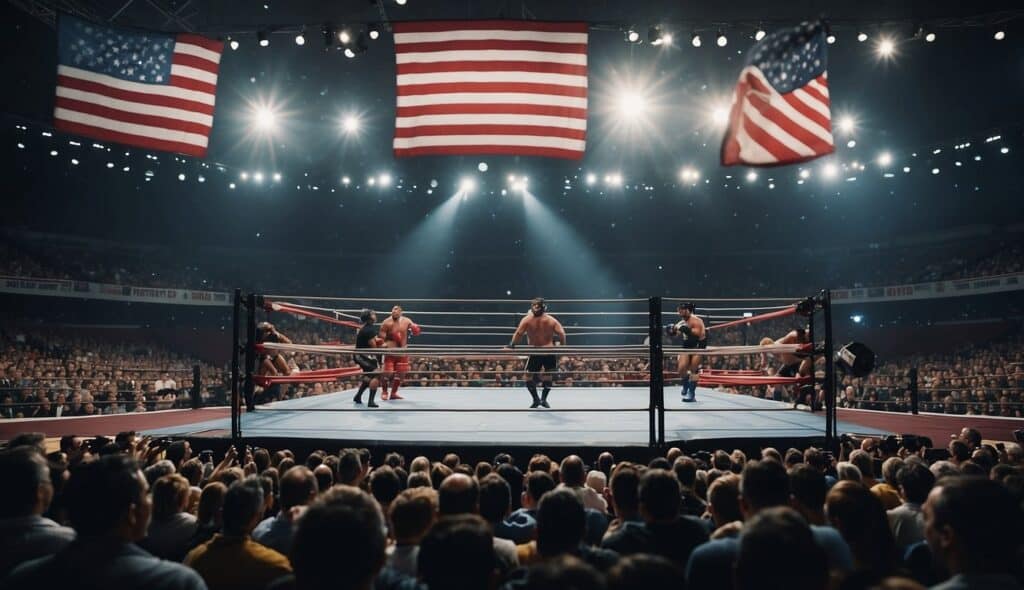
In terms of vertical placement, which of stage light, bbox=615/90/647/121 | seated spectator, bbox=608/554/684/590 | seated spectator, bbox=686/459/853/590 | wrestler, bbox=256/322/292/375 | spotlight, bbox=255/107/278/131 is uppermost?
spotlight, bbox=255/107/278/131

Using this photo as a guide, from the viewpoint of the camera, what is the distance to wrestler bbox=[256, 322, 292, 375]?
595 cm

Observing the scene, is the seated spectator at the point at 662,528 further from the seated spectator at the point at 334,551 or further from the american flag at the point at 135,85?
the american flag at the point at 135,85

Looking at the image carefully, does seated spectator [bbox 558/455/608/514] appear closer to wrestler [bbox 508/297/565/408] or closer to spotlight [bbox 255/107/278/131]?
wrestler [bbox 508/297/565/408]

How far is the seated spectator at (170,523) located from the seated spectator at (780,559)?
8.81 feet

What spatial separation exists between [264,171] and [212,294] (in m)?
5.71

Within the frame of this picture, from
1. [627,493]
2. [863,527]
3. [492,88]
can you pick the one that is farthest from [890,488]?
[492,88]

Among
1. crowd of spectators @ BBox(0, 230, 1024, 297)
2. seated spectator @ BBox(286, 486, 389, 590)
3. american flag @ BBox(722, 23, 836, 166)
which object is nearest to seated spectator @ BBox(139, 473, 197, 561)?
seated spectator @ BBox(286, 486, 389, 590)

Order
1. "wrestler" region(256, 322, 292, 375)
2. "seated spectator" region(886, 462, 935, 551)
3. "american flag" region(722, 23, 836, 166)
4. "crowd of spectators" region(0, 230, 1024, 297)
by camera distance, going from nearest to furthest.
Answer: "seated spectator" region(886, 462, 935, 551) → "american flag" region(722, 23, 836, 166) → "wrestler" region(256, 322, 292, 375) → "crowd of spectators" region(0, 230, 1024, 297)

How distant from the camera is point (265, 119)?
20250mm

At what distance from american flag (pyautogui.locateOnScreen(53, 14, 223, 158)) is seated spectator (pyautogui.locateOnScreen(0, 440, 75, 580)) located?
4.99 meters

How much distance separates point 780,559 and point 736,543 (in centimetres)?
64

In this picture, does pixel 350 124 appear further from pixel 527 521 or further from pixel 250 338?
pixel 527 521

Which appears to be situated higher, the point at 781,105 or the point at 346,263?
the point at 346,263

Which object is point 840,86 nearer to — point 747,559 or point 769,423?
point 769,423
